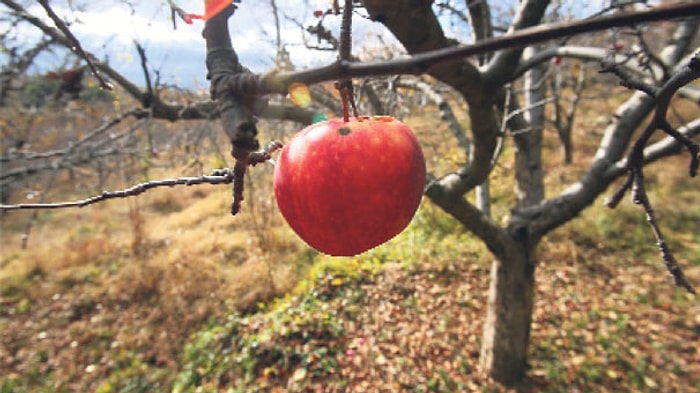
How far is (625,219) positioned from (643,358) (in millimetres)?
3543

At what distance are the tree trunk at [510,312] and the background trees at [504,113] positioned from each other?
10mm

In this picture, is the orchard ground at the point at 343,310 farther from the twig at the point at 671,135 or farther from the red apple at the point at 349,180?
the red apple at the point at 349,180

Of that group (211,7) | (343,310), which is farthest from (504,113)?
(343,310)

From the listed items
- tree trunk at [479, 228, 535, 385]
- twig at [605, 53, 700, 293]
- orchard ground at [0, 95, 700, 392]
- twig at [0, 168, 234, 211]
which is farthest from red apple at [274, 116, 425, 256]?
orchard ground at [0, 95, 700, 392]

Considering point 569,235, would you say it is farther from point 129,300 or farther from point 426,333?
point 129,300

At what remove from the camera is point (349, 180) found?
711 millimetres

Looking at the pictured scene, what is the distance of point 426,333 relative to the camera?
4590mm

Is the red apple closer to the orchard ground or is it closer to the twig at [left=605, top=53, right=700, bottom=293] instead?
the twig at [left=605, top=53, right=700, bottom=293]

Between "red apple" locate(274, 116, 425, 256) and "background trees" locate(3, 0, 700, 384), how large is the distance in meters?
0.21

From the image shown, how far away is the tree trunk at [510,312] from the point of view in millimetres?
3111

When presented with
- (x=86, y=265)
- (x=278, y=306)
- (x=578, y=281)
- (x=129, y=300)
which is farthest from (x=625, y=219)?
(x=86, y=265)

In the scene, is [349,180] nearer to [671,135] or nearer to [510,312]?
[671,135]

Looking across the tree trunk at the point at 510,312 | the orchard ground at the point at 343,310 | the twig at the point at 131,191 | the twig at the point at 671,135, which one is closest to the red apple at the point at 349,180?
the twig at the point at 131,191

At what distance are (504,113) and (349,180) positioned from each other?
2.09 m
